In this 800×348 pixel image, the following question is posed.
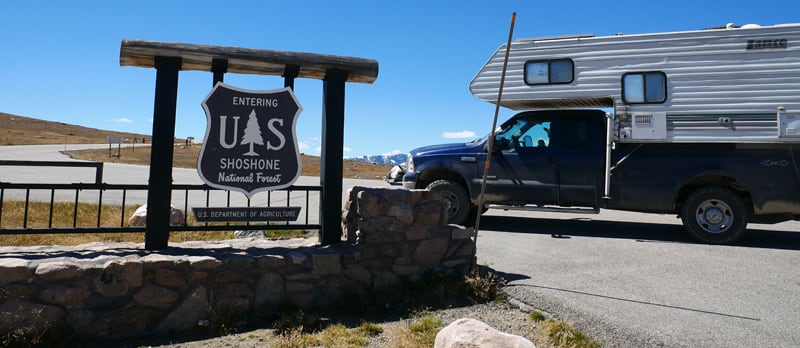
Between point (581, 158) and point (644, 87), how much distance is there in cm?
154

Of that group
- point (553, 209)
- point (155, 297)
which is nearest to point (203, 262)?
point (155, 297)

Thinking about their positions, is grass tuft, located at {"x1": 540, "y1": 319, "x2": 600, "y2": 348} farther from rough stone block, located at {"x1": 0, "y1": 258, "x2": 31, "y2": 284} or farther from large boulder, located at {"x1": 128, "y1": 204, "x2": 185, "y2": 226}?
large boulder, located at {"x1": 128, "y1": 204, "x2": 185, "y2": 226}

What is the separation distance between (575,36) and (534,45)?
729 millimetres

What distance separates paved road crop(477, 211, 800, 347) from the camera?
3799 mm

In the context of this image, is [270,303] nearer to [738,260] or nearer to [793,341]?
[793,341]

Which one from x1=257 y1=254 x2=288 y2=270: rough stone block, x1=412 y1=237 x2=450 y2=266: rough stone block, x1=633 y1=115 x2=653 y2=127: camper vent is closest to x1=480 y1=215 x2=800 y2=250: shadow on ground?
x1=633 y1=115 x2=653 y2=127: camper vent

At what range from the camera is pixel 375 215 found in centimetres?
490

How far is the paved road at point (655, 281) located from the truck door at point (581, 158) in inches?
26.4

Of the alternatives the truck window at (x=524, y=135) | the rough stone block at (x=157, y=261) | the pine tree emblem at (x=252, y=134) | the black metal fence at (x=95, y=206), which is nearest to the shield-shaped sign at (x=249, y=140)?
the pine tree emblem at (x=252, y=134)

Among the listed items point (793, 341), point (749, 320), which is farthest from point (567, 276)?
point (793, 341)

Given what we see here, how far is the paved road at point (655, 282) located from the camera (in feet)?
12.5

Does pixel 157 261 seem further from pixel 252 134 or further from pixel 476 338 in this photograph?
pixel 476 338

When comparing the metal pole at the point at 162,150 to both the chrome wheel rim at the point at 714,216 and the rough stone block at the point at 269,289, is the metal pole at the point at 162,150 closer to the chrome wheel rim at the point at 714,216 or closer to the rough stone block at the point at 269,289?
the rough stone block at the point at 269,289

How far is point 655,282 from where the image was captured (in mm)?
5156
